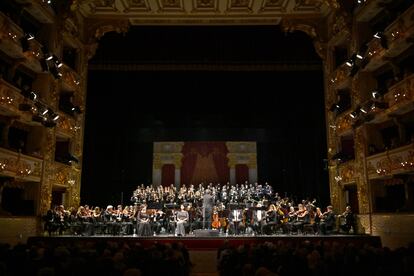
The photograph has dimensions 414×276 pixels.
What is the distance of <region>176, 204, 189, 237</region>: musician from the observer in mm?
12039

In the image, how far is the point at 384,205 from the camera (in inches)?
489

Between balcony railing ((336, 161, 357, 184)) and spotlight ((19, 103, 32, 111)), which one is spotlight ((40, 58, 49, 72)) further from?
balcony railing ((336, 161, 357, 184))

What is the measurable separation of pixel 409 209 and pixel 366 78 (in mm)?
4642

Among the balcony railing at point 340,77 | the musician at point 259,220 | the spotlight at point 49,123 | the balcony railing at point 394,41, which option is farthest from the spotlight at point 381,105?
the spotlight at point 49,123

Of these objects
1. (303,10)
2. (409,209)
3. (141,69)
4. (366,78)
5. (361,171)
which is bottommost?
(409,209)

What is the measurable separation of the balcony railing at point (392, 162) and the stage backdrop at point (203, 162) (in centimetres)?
661

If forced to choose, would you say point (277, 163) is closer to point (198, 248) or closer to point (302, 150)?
point (302, 150)

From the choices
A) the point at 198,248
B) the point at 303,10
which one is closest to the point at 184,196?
the point at 198,248

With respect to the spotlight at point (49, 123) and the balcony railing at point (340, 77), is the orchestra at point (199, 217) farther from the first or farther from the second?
the balcony railing at point (340, 77)

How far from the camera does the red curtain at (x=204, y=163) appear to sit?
60.5 ft

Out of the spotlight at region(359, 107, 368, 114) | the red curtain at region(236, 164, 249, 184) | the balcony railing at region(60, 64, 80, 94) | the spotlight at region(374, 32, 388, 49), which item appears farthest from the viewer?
the red curtain at region(236, 164, 249, 184)

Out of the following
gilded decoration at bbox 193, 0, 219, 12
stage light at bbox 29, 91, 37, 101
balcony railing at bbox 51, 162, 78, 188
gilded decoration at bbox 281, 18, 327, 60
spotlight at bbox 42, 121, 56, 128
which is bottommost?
balcony railing at bbox 51, 162, 78, 188

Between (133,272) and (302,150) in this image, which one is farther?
(302,150)

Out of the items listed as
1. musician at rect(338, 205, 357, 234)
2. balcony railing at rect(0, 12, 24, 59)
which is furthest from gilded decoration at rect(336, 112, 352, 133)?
balcony railing at rect(0, 12, 24, 59)
